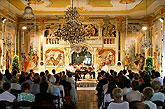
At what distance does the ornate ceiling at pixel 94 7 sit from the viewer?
1596cm

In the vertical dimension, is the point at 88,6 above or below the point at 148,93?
above

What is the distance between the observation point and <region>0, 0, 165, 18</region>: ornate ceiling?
52.4ft

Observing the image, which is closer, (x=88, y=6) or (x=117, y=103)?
(x=117, y=103)

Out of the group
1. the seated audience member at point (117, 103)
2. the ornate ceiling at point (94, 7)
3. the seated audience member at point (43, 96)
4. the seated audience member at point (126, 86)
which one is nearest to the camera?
the seated audience member at point (117, 103)

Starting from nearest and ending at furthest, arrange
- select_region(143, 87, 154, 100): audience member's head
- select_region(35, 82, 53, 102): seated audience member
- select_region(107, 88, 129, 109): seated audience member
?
select_region(107, 88, 129, 109): seated audience member → select_region(143, 87, 154, 100): audience member's head → select_region(35, 82, 53, 102): seated audience member

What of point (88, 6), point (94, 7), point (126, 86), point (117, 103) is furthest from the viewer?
point (94, 7)

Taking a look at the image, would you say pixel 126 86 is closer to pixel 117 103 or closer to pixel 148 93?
pixel 148 93

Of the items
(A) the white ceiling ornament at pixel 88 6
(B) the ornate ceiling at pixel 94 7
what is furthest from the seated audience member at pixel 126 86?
(A) the white ceiling ornament at pixel 88 6

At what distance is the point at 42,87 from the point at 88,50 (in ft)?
48.7

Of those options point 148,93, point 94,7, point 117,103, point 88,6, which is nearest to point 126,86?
point 148,93

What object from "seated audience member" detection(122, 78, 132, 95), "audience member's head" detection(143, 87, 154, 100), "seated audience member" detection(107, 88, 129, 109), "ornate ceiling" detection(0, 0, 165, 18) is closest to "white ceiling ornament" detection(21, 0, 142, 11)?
"ornate ceiling" detection(0, 0, 165, 18)

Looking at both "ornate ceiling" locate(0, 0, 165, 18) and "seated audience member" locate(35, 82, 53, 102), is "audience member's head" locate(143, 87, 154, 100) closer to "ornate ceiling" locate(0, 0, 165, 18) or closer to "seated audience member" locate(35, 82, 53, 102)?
"seated audience member" locate(35, 82, 53, 102)

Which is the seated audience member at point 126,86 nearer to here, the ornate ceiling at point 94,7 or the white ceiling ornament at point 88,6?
the ornate ceiling at point 94,7

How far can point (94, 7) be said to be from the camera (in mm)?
17906
